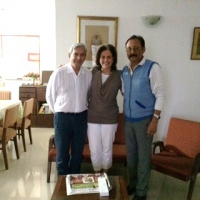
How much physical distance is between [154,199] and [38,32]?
4.17m

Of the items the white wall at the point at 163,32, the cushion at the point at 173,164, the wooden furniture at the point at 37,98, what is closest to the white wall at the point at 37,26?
the wooden furniture at the point at 37,98

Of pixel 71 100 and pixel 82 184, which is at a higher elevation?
pixel 71 100

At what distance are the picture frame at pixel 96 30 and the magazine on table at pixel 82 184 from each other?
4.98ft

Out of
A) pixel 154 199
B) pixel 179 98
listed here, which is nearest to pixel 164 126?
pixel 179 98

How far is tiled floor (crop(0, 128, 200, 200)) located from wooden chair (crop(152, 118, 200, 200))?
28cm

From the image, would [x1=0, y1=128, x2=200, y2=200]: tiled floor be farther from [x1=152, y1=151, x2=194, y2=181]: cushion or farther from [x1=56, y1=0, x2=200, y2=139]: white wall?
[x1=56, y1=0, x2=200, y2=139]: white wall

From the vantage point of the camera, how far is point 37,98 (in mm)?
4496

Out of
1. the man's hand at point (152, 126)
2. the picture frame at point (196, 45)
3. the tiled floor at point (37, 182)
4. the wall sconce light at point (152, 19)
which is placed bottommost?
the tiled floor at point (37, 182)

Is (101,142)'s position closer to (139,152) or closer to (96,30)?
(139,152)

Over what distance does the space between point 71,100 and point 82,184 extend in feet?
2.30

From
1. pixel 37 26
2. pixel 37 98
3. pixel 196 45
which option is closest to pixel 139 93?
pixel 196 45

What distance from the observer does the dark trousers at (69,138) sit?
1942mm

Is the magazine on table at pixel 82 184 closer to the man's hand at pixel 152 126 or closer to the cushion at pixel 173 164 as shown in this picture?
the man's hand at pixel 152 126

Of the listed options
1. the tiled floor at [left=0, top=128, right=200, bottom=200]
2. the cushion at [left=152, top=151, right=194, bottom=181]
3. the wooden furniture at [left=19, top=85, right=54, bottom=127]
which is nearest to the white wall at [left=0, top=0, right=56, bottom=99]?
the wooden furniture at [left=19, top=85, right=54, bottom=127]
